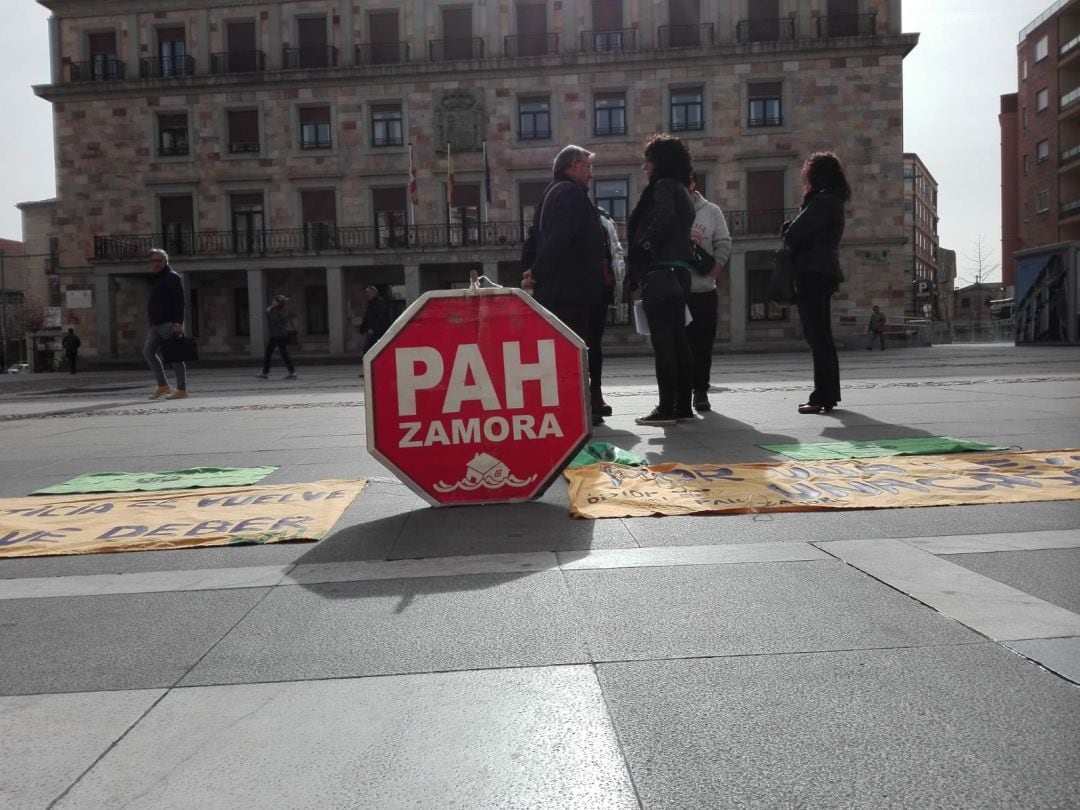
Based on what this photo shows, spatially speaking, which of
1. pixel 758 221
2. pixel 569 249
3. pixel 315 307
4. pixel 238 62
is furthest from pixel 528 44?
pixel 569 249

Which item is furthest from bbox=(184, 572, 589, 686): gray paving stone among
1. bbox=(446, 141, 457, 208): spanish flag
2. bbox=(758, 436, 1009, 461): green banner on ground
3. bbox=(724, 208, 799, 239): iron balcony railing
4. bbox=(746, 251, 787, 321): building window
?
bbox=(746, 251, 787, 321): building window

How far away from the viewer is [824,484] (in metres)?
4.41

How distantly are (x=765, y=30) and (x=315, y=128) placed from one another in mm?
17876

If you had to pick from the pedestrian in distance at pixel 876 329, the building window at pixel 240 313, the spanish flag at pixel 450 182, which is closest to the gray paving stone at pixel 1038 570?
the pedestrian in distance at pixel 876 329

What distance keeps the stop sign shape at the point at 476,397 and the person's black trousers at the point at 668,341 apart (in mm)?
2543

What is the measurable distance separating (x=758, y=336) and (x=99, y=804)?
35.4m

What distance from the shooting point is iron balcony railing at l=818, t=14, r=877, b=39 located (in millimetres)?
34250

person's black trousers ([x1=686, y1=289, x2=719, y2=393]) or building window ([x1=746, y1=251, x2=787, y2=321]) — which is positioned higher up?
building window ([x1=746, y1=251, x2=787, y2=321])

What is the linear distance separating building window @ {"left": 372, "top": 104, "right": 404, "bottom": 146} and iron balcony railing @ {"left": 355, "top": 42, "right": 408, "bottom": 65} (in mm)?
1804

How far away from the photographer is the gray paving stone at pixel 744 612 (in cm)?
228

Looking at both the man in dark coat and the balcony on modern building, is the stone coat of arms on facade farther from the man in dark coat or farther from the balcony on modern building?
the man in dark coat

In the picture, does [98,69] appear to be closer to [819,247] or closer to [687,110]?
[687,110]

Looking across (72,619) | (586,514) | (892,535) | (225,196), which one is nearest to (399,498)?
(586,514)

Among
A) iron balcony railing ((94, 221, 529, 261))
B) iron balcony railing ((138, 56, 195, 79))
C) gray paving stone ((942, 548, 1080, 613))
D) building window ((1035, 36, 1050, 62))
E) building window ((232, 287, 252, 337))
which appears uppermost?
building window ((1035, 36, 1050, 62))
